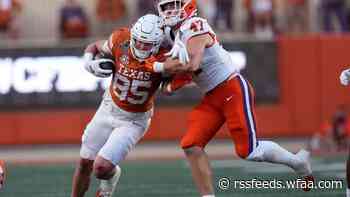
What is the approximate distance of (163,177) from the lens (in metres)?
9.78

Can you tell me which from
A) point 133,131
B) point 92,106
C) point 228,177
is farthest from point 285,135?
point 133,131

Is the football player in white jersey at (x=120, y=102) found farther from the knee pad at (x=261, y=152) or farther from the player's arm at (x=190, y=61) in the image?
the knee pad at (x=261, y=152)

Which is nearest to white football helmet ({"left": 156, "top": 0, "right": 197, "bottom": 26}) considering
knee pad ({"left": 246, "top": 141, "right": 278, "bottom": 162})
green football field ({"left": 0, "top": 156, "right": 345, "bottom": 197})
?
knee pad ({"left": 246, "top": 141, "right": 278, "bottom": 162})

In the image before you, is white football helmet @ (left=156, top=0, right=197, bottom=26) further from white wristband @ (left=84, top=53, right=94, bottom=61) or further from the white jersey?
white wristband @ (left=84, top=53, right=94, bottom=61)

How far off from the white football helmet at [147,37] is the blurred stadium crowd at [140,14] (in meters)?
7.86

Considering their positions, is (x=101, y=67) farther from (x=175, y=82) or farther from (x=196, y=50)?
(x=196, y=50)

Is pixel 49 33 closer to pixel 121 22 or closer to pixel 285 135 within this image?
pixel 121 22

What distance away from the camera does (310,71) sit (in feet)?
47.1

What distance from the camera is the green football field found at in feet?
27.3

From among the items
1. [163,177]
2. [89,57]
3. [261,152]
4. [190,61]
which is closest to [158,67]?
[190,61]

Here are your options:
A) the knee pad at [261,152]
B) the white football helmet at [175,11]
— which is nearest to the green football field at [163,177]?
the knee pad at [261,152]

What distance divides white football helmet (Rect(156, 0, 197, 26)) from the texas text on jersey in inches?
9.8

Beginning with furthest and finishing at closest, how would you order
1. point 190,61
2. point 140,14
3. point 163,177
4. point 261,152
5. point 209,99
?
point 140,14 → point 163,177 → point 209,99 → point 261,152 → point 190,61

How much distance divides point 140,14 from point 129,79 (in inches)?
327
